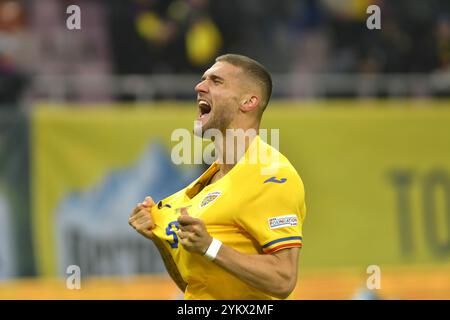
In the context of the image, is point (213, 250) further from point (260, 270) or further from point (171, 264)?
point (171, 264)

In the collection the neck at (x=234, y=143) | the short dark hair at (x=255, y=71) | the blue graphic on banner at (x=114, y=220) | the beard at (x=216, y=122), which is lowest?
the blue graphic on banner at (x=114, y=220)

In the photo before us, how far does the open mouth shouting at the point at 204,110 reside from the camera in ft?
18.8

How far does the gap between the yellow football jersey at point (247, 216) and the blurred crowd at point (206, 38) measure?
32.9ft

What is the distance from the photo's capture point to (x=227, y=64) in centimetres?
577

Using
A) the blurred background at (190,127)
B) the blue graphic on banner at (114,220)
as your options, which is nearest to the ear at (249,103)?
the blurred background at (190,127)

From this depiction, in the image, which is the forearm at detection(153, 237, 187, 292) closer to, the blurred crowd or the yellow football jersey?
the yellow football jersey

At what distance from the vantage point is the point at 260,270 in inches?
205

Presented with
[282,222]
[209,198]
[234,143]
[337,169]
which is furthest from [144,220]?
[337,169]

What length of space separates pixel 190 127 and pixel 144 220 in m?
8.24

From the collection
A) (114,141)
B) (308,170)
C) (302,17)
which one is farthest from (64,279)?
(302,17)

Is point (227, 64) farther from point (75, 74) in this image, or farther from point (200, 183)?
point (75, 74)

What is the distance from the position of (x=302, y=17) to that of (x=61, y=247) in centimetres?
584

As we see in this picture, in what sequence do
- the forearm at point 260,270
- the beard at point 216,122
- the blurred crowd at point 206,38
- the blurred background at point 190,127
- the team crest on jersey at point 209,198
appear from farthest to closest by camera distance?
the blurred crowd at point 206,38 → the blurred background at point 190,127 → the beard at point 216,122 → the team crest on jersey at point 209,198 → the forearm at point 260,270

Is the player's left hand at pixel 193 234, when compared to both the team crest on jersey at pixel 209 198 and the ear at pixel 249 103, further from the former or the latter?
the ear at pixel 249 103
